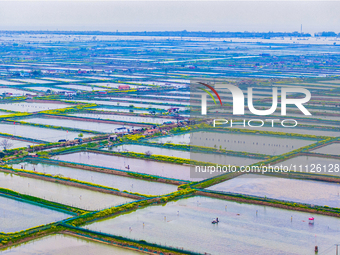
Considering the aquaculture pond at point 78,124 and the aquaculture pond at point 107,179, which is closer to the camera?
the aquaculture pond at point 107,179

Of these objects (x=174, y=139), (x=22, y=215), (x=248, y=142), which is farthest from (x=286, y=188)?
(x=174, y=139)

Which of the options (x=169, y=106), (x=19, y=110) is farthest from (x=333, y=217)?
(x=19, y=110)

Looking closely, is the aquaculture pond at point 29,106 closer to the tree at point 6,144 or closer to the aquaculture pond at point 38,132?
the aquaculture pond at point 38,132

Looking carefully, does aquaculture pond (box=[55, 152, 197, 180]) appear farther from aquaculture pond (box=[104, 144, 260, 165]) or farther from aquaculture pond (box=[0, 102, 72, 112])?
aquaculture pond (box=[0, 102, 72, 112])

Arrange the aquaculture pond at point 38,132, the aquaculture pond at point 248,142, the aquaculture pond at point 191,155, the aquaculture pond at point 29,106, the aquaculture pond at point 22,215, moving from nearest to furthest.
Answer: the aquaculture pond at point 22,215, the aquaculture pond at point 191,155, the aquaculture pond at point 248,142, the aquaculture pond at point 38,132, the aquaculture pond at point 29,106

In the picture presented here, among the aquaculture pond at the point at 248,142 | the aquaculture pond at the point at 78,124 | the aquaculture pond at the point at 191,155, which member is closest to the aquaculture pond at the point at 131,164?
the aquaculture pond at the point at 191,155

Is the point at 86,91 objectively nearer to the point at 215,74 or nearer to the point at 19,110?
the point at 19,110
